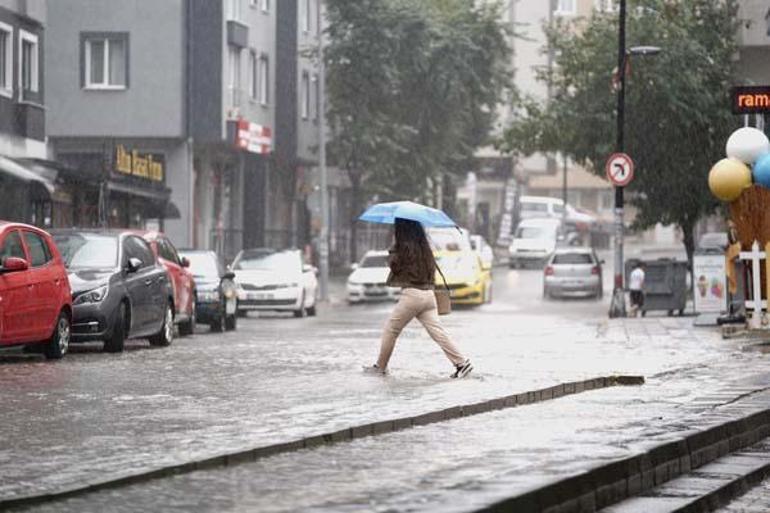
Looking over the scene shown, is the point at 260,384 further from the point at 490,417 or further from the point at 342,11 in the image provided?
the point at 342,11

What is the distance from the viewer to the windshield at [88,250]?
26.9 m

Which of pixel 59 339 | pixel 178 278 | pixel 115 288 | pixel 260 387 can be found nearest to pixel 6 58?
pixel 178 278

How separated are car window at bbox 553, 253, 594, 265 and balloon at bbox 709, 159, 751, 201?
3375 cm

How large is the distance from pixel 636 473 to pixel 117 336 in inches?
589

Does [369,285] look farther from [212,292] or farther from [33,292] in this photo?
[33,292]

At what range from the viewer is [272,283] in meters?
46.3

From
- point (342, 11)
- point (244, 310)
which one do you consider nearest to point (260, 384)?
→ point (244, 310)

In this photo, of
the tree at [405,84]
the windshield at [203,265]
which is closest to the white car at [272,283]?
the windshield at [203,265]

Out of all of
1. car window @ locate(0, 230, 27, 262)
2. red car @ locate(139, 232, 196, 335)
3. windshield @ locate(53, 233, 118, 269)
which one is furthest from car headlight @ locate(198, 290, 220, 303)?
car window @ locate(0, 230, 27, 262)

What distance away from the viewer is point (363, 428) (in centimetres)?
1413

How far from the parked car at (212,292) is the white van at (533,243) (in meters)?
50.2

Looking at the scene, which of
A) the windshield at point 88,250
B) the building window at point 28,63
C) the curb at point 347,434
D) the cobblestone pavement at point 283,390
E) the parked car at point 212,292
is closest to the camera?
the curb at point 347,434

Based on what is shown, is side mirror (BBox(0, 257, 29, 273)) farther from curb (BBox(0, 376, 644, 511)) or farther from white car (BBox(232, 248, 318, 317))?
white car (BBox(232, 248, 318, 317))

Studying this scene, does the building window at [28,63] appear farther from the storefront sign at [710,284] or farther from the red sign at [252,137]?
the red sign at [252,137]
